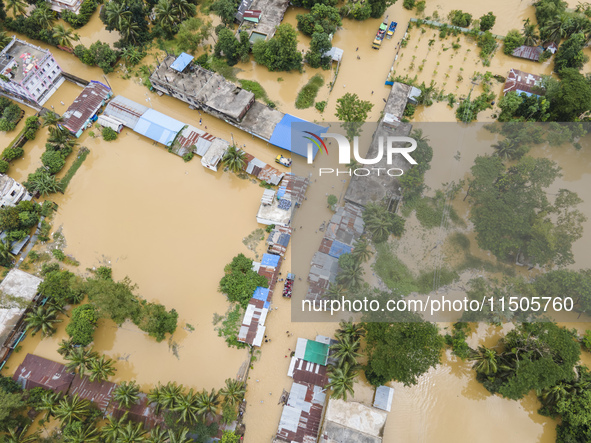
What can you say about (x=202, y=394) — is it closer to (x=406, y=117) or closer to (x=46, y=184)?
(x=46, y=184)

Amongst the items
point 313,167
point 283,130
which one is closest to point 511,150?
point 313,167

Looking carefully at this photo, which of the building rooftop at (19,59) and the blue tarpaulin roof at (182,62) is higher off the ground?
the blue tarpaulin roof at (182,62)

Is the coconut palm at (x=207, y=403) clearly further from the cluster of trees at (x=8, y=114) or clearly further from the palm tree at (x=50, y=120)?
the cluster of trees at (x=8, y=114)

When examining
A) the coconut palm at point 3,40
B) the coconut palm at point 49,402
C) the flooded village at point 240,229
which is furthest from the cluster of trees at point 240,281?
the coconut palm at point 3,40

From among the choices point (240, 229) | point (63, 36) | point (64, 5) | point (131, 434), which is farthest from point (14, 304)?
point (64, 5)

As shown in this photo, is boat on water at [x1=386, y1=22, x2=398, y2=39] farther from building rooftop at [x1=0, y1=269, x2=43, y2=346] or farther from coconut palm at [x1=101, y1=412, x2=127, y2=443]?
coconut palm at [x1=101, y1=412, x2=127, y2=443]
